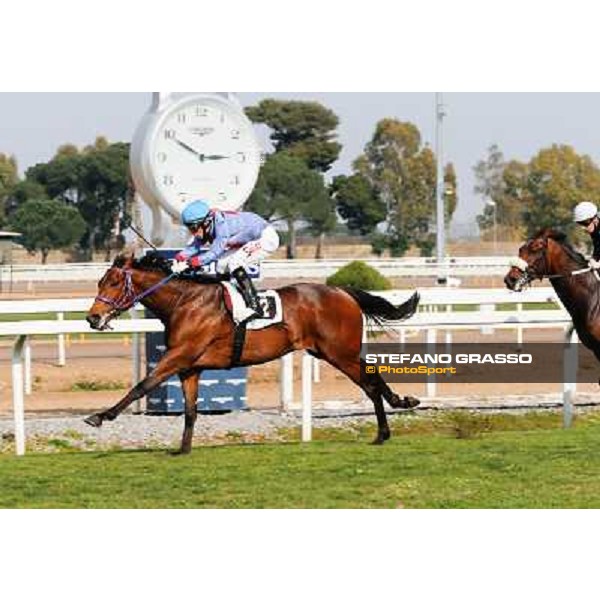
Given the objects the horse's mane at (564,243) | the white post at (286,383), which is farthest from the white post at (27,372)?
the horse's mane at (564,243)

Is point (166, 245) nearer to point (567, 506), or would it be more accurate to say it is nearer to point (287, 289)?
point (287, 289)

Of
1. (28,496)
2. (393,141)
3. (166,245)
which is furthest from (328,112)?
(28,496)

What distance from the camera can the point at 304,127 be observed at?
61.1 meters

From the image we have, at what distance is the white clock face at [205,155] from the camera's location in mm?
10414

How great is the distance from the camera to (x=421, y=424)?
10.3 m

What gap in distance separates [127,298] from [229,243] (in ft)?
2.54

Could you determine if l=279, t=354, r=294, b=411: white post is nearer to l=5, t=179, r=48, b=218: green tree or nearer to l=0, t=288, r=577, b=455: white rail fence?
l=0, t=288, r=577, b=455: white rail fence

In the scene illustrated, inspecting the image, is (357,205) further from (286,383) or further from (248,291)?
(248,291)

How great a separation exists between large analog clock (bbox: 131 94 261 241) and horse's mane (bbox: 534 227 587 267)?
7.98 feet

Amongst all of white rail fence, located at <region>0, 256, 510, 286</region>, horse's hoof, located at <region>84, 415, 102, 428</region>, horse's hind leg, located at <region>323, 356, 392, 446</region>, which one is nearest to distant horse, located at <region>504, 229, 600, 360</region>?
horse's hind leg, located at <region>323, 356, 392, 446</region>

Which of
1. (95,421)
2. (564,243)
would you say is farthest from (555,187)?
(95,421)

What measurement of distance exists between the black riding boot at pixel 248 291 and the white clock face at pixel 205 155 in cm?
187

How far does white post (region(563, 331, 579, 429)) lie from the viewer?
10148 millimetres

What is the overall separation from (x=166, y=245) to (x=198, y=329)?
220cm
